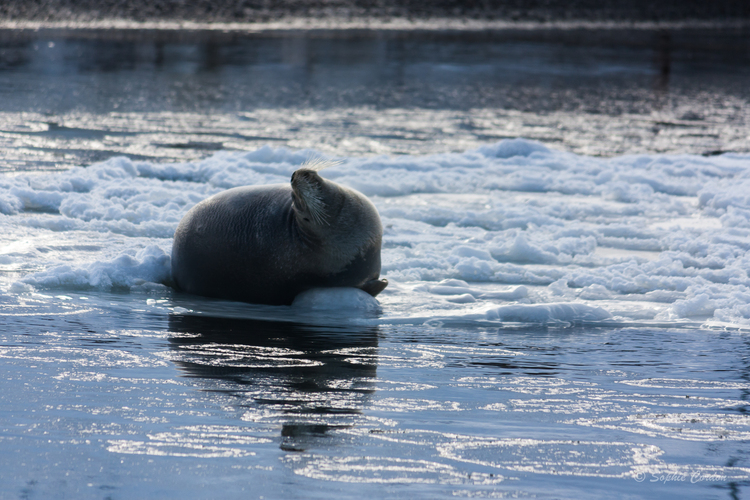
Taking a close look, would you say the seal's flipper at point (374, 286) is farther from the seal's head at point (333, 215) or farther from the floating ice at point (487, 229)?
the seal's head at point (333, 215)

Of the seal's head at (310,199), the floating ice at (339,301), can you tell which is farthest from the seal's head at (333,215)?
the floating ice at (339,301)

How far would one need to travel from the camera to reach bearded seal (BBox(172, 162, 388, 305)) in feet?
16.6

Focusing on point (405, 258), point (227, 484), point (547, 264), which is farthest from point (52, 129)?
point (227, 484)

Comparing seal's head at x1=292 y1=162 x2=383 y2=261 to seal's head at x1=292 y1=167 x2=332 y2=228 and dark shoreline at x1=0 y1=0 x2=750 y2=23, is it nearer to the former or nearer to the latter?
seal's head at x1=292 y1=167 x2=332 y2=228

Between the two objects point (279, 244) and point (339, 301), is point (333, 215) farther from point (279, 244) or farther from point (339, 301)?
point (339, 301)

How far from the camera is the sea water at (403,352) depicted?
3133mm

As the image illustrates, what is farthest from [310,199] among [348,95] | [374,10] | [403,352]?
[374,10]

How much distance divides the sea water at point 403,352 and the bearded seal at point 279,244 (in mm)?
135

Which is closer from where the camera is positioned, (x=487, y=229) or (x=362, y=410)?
(x=362, y=410)

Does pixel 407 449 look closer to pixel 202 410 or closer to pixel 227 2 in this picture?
pixel 202 410

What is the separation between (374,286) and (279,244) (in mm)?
636

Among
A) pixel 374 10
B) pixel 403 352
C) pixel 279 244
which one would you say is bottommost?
pixel 403 352

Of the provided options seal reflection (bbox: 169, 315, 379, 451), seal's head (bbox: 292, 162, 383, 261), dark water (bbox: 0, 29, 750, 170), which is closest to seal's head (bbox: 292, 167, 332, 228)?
seal's head (bbox: 292, 162, 383, 261)

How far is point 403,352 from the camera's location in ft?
14.6
